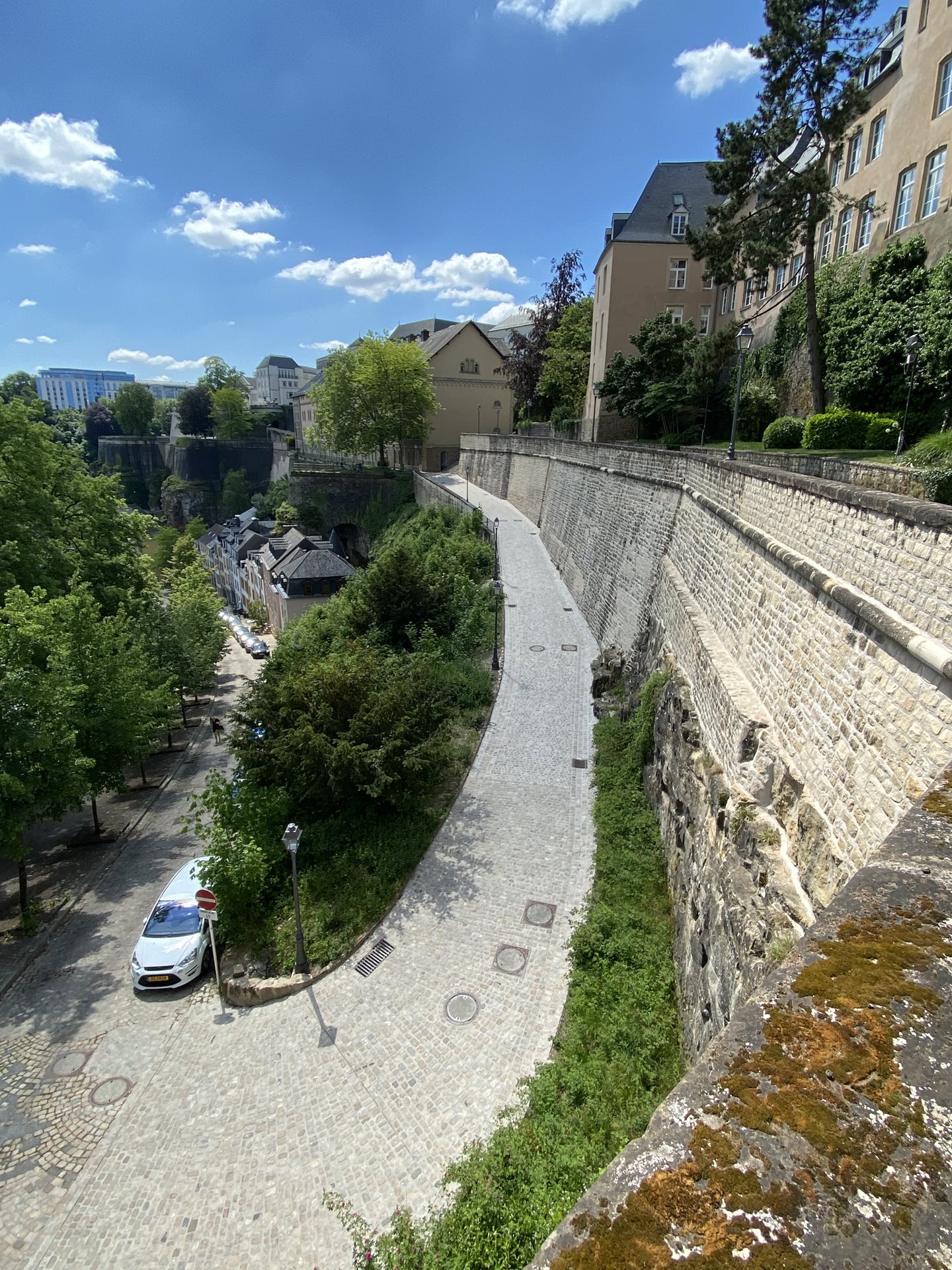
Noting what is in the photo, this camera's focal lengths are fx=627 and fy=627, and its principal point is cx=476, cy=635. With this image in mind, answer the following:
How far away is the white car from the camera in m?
9.66

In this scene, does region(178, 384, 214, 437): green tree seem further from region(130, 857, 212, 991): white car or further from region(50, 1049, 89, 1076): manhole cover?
region(50, 1049, 89, 1076): manhole cover

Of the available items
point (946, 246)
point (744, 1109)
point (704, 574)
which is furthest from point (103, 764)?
→ point (946, 246)

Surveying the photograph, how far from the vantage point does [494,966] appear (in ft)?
28.4

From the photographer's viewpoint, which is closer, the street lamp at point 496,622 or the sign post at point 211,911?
the sign post at point 211,911

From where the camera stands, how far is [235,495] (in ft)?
217

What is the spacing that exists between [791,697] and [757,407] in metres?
20.9

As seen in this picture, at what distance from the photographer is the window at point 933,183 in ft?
53.8

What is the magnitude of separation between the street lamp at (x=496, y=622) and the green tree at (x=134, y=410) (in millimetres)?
81509

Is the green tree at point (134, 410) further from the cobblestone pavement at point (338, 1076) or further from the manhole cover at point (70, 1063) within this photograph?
the manhole cover at point (70, 1063)

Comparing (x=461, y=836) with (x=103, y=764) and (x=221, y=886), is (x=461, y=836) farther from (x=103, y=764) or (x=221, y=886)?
(x=103, y=764)

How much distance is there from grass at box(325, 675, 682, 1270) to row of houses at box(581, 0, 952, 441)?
1826cm

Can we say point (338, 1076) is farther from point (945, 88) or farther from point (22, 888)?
point (945, 88)

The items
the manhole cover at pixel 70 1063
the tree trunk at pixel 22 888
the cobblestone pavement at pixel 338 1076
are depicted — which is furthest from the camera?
the tree trunk at pixel 22 888

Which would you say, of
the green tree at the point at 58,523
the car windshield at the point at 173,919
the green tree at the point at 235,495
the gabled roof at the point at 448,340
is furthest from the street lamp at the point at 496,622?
the green tree at the point at 235,495
